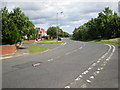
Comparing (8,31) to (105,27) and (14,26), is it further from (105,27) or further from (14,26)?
(105,27)

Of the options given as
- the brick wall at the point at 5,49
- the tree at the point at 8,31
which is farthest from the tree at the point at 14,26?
the brick wall at the point at 5,49

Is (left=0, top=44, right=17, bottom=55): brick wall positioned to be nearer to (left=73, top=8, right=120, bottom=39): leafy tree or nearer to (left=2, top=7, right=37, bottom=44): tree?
(left=2, top=7, right=37, bottom=44): tree

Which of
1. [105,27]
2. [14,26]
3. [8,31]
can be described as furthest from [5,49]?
[105,27]

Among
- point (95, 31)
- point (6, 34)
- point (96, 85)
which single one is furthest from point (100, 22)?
point (96, 85)

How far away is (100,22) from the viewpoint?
2485 inches

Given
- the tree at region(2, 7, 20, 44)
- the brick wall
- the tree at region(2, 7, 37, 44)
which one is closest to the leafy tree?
the tree at region(2, 7, 37, 44)

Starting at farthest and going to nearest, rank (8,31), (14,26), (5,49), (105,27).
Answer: (105,27), (14,26), (8,31), (5,49)

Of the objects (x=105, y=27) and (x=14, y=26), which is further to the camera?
(x=105, y=27)

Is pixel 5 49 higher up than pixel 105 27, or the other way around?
pixel 105 27

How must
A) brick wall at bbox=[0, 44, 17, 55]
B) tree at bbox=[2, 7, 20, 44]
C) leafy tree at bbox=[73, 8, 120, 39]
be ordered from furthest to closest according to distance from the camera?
leafy tree at bbox=[73, 8, 120, 39] → tree at bbox=[2, 7, 20, 44] → brick wall at bbox=[0, 44, 17, 55]

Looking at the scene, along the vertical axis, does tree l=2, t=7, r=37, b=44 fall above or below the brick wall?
above

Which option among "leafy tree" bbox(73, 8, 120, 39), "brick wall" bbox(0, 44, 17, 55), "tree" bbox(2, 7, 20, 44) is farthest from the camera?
"leafy tree" bbox(73, 8, 120, 39)

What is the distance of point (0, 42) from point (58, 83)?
681 inches

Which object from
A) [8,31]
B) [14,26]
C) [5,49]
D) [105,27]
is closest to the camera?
[5,49]
